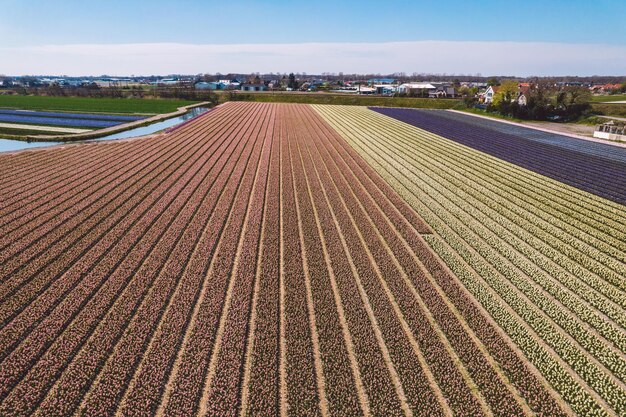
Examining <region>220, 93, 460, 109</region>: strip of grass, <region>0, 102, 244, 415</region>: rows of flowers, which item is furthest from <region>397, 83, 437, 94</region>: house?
<region>0, 102, 244, 415</region>: rows of flowers

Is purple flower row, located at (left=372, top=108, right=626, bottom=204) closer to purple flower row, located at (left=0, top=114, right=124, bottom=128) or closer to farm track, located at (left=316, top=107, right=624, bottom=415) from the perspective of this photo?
farm track, located at (left=316, top=107, right=624, bottom=415)

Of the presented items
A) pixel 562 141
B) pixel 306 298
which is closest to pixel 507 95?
pixel 562 141

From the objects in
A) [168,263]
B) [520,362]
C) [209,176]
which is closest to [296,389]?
[520,362]

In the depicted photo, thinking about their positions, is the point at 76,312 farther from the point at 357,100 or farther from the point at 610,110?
the point at 357,100

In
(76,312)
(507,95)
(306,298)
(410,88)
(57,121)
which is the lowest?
(306,298)

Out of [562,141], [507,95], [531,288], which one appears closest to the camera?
[531,288]

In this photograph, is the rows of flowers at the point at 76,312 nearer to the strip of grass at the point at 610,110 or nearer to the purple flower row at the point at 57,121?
the purple flower row at the point at 57,121
